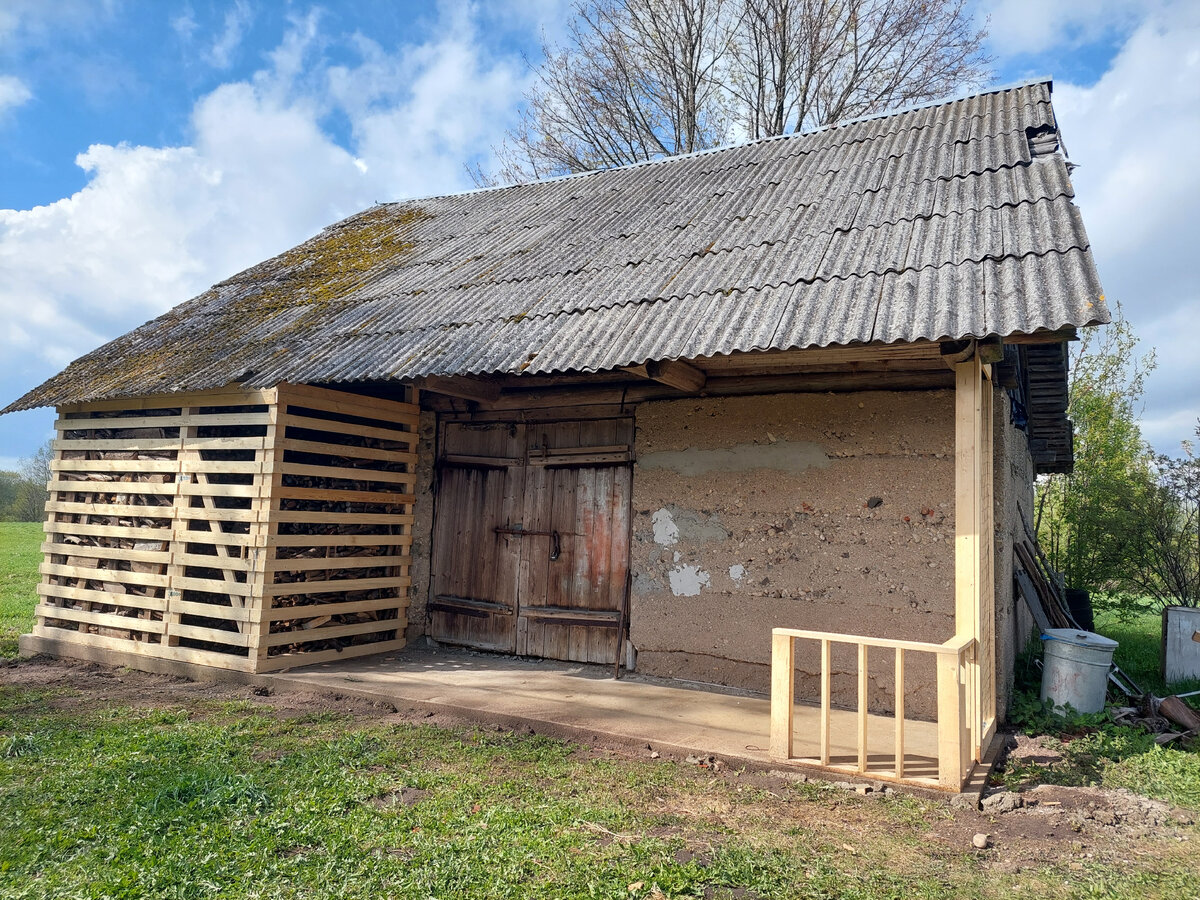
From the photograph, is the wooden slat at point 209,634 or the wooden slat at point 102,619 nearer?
the wooden slat at point 209,634

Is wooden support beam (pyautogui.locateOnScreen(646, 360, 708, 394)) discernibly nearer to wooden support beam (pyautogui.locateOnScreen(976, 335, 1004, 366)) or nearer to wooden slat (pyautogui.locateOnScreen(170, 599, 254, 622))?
wooden support beam (pyautogui.locateOnScreen(976, 335, 1004, 366))

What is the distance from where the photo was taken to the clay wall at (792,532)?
5211 millimetres

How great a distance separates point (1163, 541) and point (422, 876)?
35.2 feet

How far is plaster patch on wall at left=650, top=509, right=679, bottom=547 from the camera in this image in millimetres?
6141

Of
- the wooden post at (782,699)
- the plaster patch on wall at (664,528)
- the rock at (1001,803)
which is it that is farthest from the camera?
the plaster patch on wall at (664,528)

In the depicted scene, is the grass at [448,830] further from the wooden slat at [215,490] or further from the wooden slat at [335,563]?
→ the wooden slat at [215,490]

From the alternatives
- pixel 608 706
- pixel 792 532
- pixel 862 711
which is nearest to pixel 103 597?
pixel 608 706

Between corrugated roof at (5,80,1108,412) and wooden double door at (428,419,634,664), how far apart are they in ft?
4.40

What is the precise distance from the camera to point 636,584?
6.28m

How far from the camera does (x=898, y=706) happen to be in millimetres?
3877

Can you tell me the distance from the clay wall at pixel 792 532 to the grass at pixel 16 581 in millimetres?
6632

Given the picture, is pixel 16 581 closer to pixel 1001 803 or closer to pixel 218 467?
pixel 218 467

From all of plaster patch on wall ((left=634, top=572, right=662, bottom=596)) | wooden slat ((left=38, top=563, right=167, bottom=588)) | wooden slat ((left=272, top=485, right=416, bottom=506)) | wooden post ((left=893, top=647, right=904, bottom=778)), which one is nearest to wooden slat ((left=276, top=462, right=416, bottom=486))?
wooden slat ((left=272, top=485, right=416, bottom=506))

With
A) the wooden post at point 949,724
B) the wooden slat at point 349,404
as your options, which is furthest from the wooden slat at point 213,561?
the wooden post at point 949,724
